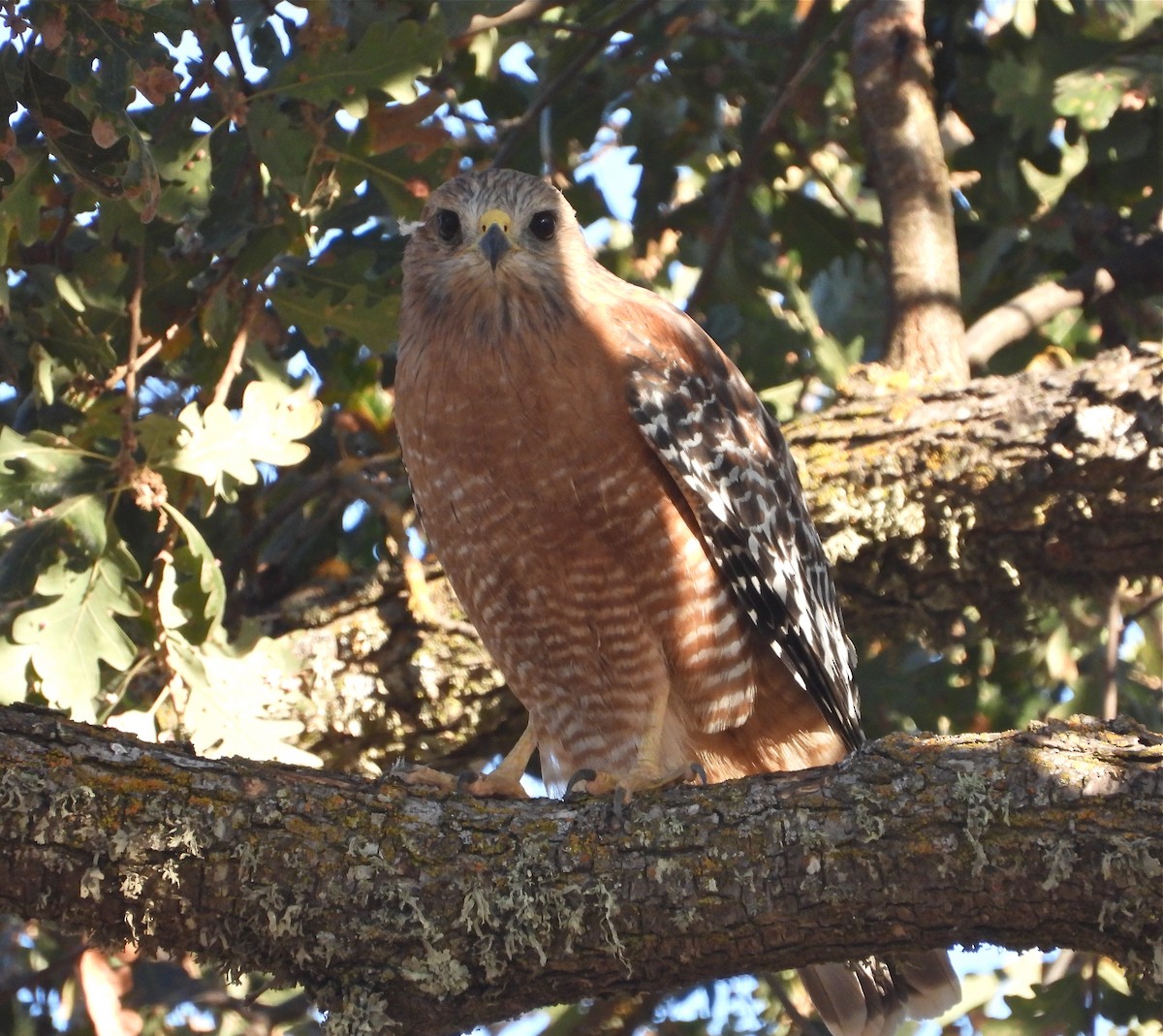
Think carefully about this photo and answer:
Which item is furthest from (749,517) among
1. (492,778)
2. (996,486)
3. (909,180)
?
(909,180)

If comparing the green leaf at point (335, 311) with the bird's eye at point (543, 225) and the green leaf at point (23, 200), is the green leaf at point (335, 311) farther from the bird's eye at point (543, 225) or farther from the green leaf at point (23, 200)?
the green leaf at point (23, 200)

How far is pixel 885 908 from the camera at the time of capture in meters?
3.37

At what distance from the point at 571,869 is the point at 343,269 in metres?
2.72

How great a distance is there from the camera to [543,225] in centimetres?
542

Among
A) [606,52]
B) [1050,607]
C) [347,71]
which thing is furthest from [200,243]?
[1050,607]

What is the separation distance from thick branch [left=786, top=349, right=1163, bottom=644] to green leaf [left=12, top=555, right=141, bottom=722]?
117 inches

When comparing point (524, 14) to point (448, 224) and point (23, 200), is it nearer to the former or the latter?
point (448, 224)

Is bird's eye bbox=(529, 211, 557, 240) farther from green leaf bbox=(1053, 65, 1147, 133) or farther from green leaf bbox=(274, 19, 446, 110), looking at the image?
green leaf bbox=(1053, 65, 1147, 133)

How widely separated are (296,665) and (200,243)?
1719 mm

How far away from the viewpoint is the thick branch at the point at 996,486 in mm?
5938

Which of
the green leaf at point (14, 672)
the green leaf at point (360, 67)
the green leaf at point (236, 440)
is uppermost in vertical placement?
the green leaf at point (360, 67)

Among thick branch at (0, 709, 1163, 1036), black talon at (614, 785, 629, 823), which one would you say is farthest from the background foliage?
black talon at (614, 785, 629, 823)

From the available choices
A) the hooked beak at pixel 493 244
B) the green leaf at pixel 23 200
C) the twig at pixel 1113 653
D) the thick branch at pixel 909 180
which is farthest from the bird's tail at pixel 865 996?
the green leaf at pixel 23 200

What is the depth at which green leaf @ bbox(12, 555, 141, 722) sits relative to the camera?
475cm
